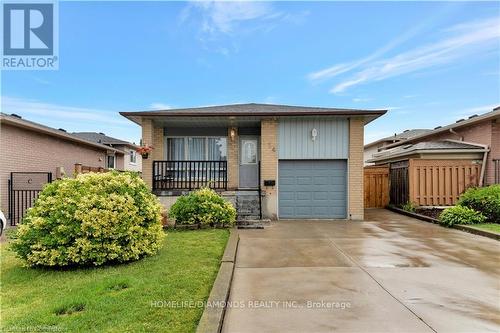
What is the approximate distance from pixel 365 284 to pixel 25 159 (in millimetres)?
12980

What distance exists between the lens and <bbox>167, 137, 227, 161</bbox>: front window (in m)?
13.6

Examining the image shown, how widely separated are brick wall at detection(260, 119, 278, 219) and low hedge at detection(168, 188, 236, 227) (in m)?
2.46

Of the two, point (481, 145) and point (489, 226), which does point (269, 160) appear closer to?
point (489, 226)

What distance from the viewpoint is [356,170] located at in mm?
11953

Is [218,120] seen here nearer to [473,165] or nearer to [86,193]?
[86,193]

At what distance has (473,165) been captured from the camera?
12883 mm

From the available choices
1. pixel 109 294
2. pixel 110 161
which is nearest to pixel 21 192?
pixel 109 294

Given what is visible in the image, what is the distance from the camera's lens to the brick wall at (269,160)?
11.9m

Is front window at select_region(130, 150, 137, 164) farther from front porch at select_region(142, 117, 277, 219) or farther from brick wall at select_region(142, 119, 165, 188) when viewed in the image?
brick wall at select_region(142, 119, 165, 188)

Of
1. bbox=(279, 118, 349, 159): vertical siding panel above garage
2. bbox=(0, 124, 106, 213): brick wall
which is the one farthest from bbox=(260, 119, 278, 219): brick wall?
bbox=(0, 124, 106, 213): brick wall

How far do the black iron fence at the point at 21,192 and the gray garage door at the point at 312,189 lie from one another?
8429mm

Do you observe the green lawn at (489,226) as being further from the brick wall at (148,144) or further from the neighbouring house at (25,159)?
the neighbouring house at (25,159)

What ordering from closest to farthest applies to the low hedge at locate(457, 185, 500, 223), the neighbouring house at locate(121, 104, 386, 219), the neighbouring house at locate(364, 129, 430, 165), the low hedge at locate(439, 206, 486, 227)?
1. the low hedge at locate(439, 206, 486, 227)
2. the low hedge at locate(457, 185, 500, 223)
3. the neighbouring house at locate(121, 104, 386, 219)
4. the neighbouring house at locate(364, 129, 430, 165)

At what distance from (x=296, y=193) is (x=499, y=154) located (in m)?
8.44
